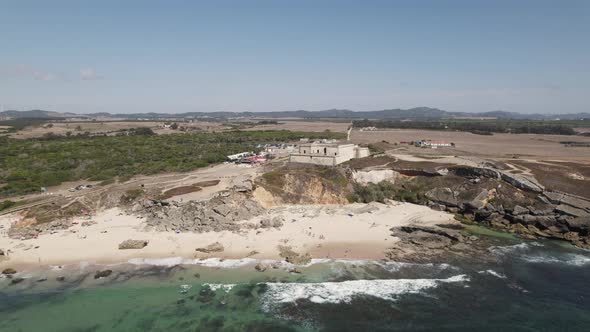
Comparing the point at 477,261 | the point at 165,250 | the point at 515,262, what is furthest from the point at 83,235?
the point at 515,262

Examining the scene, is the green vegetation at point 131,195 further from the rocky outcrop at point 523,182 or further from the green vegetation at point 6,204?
the rocky outcrop at point 523,182

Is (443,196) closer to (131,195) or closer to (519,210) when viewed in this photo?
(519,210)

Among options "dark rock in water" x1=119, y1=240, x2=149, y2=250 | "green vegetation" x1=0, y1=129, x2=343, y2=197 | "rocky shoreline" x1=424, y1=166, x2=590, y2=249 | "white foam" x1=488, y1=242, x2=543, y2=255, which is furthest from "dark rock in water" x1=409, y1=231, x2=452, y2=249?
A: "green vegetation" x1=0, y1=129, x2=343, y2=197

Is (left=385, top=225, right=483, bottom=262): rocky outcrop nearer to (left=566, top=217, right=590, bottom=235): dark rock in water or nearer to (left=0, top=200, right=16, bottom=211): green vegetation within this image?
(left=566, top=217, right=590, bottom=235): dark rock in water

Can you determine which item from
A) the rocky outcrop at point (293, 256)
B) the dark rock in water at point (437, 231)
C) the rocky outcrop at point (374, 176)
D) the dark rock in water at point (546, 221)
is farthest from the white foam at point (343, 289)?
the rocky outcrop at point (374, 176)

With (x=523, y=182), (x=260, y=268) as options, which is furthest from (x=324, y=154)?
(x=260, y=268)

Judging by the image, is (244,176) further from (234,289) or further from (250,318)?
(250,318)

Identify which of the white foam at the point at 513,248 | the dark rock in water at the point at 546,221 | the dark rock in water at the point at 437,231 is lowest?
the white foam at the point at 513,248
